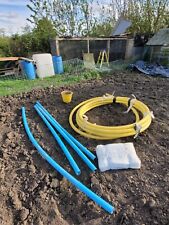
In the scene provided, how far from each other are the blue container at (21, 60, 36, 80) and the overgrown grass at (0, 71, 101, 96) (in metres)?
0.37

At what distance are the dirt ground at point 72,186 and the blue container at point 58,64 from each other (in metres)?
3.70

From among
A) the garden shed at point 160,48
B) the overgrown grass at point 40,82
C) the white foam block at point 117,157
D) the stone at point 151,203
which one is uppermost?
the garden shed at point 160,48

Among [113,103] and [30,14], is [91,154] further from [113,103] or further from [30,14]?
[30,14]

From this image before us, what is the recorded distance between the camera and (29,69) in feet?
20.1

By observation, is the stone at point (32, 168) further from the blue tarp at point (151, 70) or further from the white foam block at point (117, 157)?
Answer: the blue tarp at point (151, 70)

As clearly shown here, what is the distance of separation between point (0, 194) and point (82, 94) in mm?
3028

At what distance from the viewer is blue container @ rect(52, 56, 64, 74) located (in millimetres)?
6629

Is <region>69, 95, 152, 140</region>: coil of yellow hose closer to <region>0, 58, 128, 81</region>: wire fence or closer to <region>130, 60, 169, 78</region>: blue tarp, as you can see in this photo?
<region>130, 60, 169, 78</region>: blue tarp

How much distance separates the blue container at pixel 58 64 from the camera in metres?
6.63

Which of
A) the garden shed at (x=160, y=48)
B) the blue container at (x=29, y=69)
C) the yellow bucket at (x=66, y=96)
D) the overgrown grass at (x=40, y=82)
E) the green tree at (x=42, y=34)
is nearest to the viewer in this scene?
the yellow bucket at (x=66, y=96)

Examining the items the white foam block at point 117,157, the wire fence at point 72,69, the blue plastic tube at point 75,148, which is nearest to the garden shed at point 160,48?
the wire fence at point 72,69

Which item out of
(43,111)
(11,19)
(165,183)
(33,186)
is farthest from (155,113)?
(11,19)

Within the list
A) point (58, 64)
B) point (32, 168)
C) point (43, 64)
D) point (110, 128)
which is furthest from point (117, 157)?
point (58, 64)

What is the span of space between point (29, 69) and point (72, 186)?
4959 mm
